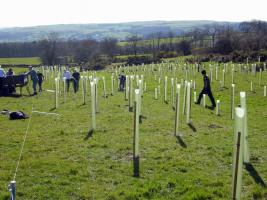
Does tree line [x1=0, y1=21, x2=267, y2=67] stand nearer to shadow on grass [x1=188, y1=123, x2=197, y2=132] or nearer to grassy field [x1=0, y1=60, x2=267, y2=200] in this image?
shadow on grass [x1=188, y1=123, x2=197, y2=132]

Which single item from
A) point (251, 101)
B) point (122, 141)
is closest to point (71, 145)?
point (122, 141)

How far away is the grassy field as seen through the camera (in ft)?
25.2

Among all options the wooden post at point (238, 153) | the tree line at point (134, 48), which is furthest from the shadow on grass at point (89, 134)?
the tree line at point (134, 48)

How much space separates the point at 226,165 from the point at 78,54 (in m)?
79.5

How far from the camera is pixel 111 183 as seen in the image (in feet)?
26.6

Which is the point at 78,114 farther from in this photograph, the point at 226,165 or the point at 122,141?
the point at 226,165

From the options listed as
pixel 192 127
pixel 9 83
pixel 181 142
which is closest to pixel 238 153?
pixel 181 142

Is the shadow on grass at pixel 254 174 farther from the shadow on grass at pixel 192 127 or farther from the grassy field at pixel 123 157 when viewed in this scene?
the shadow on grass at pixel 192 127

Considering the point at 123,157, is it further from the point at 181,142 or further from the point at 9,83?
the point at 9,83

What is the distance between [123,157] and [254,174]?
124 inches

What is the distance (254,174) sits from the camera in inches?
340

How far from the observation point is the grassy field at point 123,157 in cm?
769

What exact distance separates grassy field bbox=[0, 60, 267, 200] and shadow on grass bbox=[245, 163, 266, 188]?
0.08 m

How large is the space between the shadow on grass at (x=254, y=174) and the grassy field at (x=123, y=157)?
8 cm
